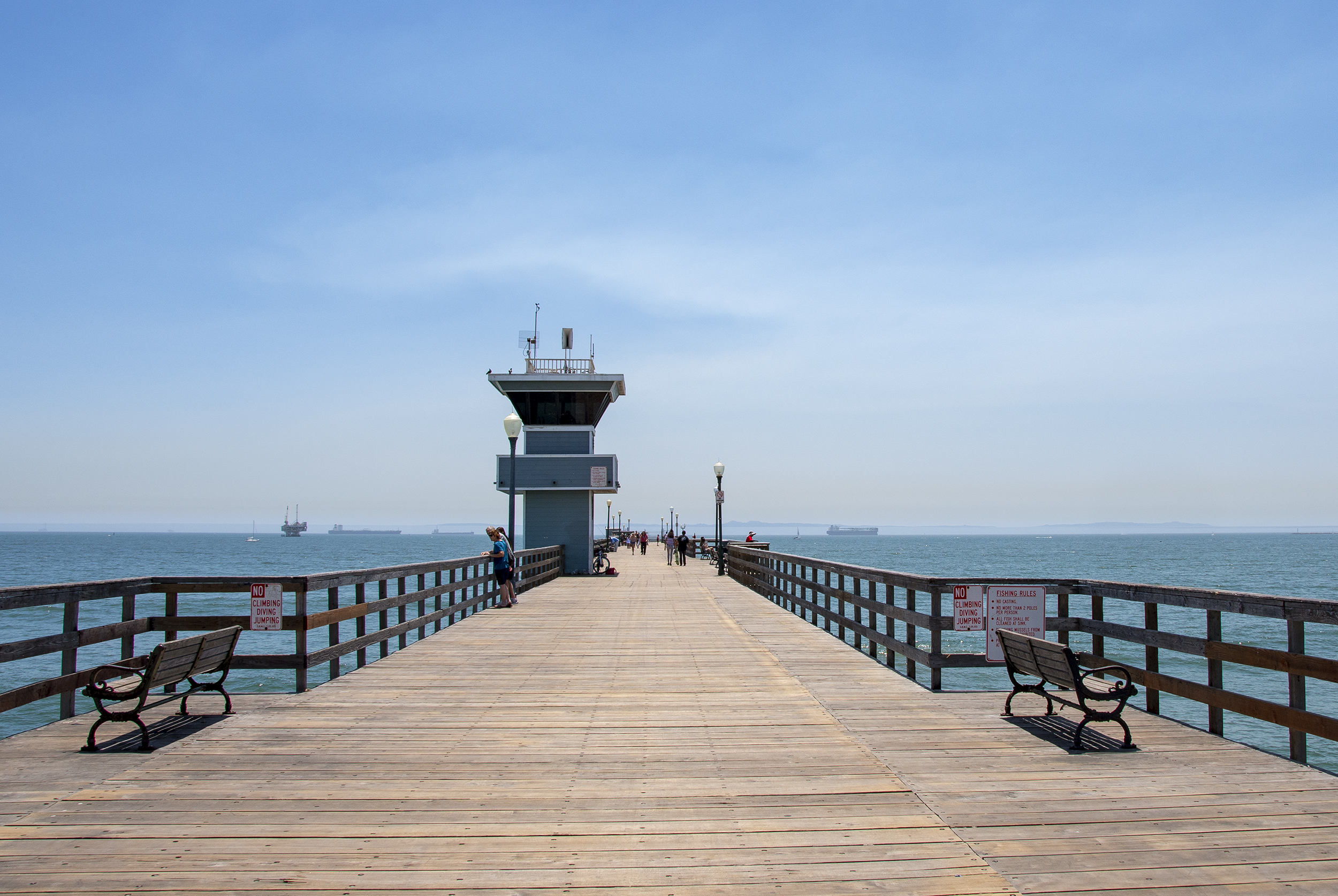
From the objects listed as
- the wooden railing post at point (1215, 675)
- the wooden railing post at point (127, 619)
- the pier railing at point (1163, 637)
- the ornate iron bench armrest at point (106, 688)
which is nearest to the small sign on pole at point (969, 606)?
the pier railing at point (1163, 637)

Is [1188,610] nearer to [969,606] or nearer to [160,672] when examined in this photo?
[969,606]

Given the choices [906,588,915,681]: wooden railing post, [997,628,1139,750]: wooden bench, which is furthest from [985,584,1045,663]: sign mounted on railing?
[906,588,915,681]: wooden railing post

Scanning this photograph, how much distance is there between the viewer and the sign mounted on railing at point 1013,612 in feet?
27.0

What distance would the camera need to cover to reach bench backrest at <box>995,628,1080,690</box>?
629cm

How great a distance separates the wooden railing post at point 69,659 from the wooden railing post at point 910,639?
7.48 metres

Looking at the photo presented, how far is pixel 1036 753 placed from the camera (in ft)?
20.9

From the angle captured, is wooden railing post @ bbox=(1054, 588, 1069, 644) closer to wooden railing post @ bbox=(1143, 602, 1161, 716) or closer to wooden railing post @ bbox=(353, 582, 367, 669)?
wooden railing post @ bbox=(1143, 602, 1161, 716)

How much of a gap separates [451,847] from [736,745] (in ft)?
8.54

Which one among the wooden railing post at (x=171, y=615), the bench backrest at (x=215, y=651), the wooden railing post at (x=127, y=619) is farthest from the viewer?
the wooden railing post at (x=171, y=615)

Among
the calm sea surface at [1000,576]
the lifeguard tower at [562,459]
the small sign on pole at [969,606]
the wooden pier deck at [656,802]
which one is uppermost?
the lifeguard tower at [562,459]

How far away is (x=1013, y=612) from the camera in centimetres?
828

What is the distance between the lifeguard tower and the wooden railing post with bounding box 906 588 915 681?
19.5m

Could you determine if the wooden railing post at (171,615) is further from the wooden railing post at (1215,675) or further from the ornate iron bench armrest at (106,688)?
the wooden railing post at (1215,675)

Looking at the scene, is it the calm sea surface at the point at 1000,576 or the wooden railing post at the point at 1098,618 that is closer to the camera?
the wooden railing post at the point at 1098,618
